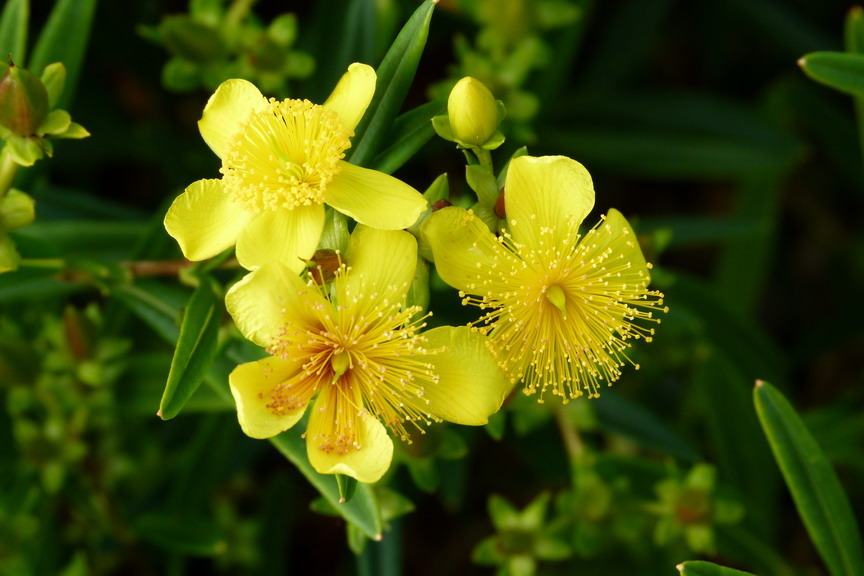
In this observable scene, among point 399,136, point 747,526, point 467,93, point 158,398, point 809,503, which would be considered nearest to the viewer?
point 467,93

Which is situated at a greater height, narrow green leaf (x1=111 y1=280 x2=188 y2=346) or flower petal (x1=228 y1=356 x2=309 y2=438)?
flower petal (x1=228 y1=356 x2=309 y2=438)

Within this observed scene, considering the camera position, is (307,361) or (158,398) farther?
(158,398)

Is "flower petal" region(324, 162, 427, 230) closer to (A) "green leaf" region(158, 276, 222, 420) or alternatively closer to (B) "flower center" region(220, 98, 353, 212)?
(B) "flower center" region(220, 98, 353, 212)

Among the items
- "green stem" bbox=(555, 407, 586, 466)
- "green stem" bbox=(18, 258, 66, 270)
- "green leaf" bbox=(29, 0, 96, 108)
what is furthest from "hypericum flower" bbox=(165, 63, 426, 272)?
"green stem" bbox=(555, 407, 586, 466)

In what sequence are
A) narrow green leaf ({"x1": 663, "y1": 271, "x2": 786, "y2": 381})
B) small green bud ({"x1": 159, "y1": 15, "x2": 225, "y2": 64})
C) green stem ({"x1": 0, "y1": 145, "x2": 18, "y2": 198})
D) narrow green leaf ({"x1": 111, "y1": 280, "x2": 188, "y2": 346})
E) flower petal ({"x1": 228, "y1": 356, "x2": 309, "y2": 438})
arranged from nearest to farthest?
flower petal ({"x1": 228, "y1": 356, "x2": 309, "y2": 438}) → green stem ({"x1": 0, "y1": 145, "x2": 18, "y2": 198}) → narrow green leaf ({"x1": 111, "y1": 280, "x2": 188, "y2": 346}) → small green bud ({"x1": 159, "y1": 15, "x2": 225, "y2": 64}) → narrow green leaf ({"x1": 663, "y1": 271, "x2": 786, "y2": 381})

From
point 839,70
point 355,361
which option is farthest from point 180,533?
point 839,70

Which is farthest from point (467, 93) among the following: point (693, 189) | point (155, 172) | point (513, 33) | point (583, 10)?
point (693, 189)

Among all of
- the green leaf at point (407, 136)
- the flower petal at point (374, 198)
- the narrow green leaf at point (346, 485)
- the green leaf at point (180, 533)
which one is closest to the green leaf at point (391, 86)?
the green leaf at point (407, 136)

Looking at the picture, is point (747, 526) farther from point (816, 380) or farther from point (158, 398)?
point (158, 398)

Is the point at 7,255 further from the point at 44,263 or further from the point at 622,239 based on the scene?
the point at 622,239
